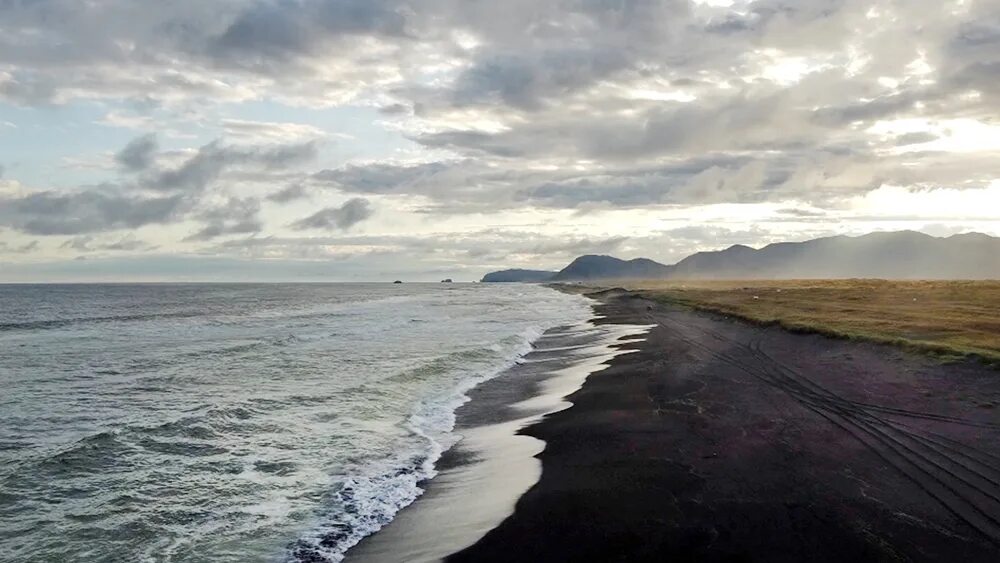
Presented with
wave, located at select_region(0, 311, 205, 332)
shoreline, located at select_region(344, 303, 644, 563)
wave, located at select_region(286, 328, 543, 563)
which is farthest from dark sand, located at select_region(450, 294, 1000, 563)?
wave, located at select_region(0, 311, 205, 332)

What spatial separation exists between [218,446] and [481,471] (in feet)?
24.6

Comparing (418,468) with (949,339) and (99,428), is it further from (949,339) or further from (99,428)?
(949,339)

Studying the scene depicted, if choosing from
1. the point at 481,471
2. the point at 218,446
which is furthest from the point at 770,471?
the point at 218,446

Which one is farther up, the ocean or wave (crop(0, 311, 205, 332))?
wave (crop(0, 311, 205, 332))

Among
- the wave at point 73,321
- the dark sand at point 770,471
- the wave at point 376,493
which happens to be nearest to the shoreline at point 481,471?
the wave at point 376,493

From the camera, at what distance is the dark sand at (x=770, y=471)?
9.77m

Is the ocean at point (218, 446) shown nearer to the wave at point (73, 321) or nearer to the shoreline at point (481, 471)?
the shoreline at point (481, 471)

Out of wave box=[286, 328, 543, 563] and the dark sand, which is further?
wave box=[286, 328, 543, 563]

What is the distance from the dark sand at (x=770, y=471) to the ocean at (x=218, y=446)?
3.47 m

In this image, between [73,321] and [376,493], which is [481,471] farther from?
[73,321]

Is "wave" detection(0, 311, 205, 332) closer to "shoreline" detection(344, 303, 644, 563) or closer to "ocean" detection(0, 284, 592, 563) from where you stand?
"ocean" detection(0, 284, 592, 563)

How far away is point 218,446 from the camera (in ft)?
56.7

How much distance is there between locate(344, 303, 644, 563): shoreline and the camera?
10672 millimetres

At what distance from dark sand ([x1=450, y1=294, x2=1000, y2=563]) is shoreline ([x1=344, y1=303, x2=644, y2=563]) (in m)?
0.48
